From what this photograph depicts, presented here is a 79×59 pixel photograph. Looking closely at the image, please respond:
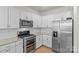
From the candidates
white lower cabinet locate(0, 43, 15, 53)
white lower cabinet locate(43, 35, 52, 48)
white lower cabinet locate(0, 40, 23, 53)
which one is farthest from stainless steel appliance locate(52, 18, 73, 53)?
white lower cabinet locate(0, 43, 15, 53)

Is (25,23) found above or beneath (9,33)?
above

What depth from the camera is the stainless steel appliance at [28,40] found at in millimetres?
1140

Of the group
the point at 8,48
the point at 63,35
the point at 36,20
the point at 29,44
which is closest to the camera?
the point at 8,48

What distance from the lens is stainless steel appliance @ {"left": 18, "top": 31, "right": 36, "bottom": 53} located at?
114 centimetres

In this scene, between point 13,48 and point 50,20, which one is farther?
point 50,20

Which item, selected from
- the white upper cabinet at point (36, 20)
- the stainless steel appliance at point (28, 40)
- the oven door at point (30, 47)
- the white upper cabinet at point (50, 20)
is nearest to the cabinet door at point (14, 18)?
the stainless steel appliance at point (28, 40)

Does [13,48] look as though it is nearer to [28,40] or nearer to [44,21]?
[28,40]

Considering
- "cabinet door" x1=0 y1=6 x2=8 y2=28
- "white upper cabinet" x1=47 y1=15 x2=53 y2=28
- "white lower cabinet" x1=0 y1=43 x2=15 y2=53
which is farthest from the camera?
"white upper cabinet" x1=47 y1=15 x2=53 y2=28

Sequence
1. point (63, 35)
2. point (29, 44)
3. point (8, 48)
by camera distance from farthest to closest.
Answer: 1. point (63, 35)
2. point (29, 44)
3. point (8, 48)

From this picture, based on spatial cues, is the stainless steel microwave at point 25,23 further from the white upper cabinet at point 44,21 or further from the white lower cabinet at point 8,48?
the white lower cabinet at point 8,48

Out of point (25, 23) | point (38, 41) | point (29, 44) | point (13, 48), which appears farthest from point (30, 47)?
→ point (25, 23)

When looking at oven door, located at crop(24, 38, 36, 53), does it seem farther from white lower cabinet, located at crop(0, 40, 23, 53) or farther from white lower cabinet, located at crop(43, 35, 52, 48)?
white lower cabinet, located at crop(43, 35, 52, 48)

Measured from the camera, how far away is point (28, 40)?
1.18 meters
